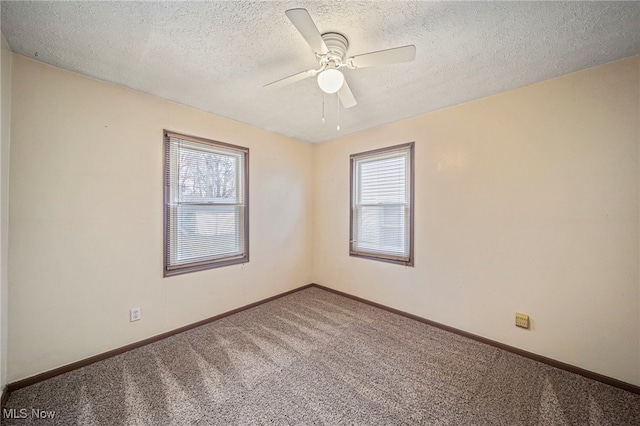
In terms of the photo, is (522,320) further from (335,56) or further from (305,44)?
(305,44)

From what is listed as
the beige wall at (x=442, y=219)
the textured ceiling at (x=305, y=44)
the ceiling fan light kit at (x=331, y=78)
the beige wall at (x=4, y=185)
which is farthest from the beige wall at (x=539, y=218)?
the beige wall at (x=4, y=185)

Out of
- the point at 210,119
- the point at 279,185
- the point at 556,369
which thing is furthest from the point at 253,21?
the point at 556,369

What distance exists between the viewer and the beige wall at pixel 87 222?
1770mm

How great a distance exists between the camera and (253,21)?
1.44m

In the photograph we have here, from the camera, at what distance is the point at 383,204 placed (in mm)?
3203

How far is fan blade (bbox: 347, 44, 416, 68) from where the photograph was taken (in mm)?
1385

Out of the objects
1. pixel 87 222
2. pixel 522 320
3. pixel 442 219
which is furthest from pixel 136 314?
pixel 522 320

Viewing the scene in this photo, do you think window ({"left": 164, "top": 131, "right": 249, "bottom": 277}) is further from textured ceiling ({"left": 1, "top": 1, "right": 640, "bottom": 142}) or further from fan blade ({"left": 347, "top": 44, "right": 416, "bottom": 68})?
fan blade ({"left": 347, "top": 44, "right": 416, "bottom": 68})

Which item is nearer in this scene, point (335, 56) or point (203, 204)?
point (335, 56)

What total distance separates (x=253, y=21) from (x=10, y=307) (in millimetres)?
2601

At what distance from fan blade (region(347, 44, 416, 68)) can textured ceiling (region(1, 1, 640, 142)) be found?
0.17 metres

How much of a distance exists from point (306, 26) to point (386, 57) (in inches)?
20.8

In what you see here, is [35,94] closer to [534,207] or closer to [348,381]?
[348,381]

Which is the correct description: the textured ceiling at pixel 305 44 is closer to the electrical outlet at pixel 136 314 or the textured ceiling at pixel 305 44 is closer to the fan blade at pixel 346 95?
the fan blade at pixel 346 95
